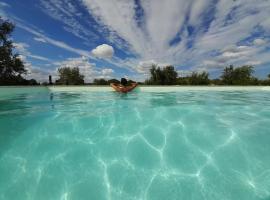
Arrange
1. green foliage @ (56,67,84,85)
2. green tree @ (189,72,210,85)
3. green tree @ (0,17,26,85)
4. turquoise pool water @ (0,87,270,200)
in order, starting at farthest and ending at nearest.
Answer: green foliage @ (56,67,84,85) → green tree @ (189,72,210,85) → green tree @ (0,17,26,85) → turquoise pool water @ (0,87,270,200)

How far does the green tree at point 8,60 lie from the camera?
25.2 meters

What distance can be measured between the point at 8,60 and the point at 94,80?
1368 cm

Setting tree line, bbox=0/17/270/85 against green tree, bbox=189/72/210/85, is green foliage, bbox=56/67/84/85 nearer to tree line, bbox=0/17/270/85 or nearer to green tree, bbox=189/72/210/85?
tree line, bbox=0/17/270/85

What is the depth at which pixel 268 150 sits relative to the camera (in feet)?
12.2

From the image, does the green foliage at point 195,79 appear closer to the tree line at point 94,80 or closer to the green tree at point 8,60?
the tree line at point 94,80

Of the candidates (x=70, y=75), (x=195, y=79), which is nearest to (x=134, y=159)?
(x=195, y=79)

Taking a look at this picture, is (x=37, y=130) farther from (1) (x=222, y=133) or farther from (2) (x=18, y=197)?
(1) (x=222, y=133)

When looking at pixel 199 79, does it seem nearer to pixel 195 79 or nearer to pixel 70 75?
pixel 195 79

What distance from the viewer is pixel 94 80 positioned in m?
35.4

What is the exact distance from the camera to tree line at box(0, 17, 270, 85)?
25405 mm

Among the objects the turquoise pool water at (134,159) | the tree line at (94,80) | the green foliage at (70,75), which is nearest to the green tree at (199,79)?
the tree line at (94,80)

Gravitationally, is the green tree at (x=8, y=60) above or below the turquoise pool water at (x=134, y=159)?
above

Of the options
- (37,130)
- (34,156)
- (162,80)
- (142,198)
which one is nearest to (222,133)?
(142,198)

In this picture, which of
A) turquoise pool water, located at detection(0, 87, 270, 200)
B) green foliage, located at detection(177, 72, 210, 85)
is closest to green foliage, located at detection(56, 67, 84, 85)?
green foliage, located at detection(177, 72, 210, 85)
